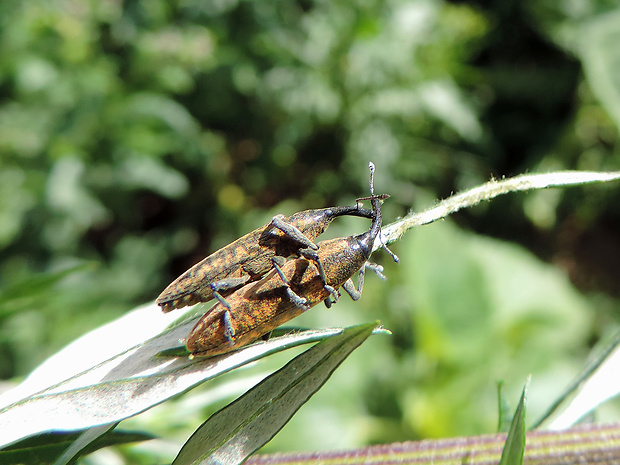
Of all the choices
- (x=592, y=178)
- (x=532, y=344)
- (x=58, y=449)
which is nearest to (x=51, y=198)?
(x=58, y=449)

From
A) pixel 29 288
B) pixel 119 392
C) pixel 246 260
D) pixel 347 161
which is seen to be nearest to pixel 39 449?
pixel 119 392

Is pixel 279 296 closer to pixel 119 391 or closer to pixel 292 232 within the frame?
pixel 292 232

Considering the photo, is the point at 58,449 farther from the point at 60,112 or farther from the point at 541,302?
the point at 541,302

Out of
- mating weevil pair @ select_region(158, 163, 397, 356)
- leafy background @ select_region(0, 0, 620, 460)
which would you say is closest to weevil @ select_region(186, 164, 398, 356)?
mating weevil pair @ select_region(158, 163, 397, 356)

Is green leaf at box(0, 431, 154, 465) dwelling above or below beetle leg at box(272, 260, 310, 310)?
below

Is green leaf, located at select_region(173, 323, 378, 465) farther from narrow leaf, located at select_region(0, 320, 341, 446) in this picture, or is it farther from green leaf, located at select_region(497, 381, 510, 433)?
green leaf, located at select_region(497, 381, 510, 433)

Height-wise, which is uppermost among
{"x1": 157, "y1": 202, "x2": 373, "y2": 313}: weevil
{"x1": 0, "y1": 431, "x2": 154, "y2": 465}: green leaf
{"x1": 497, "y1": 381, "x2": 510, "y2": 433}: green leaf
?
{"x1": 157, "y1": 202, "x2": 373, "y2": 313}: weevil

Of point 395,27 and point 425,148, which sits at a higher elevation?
point 395,27
